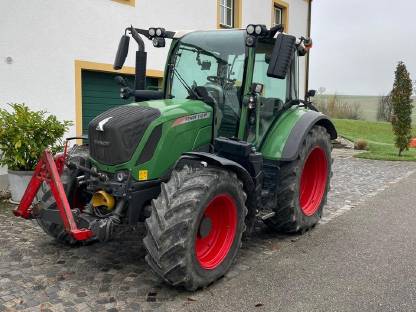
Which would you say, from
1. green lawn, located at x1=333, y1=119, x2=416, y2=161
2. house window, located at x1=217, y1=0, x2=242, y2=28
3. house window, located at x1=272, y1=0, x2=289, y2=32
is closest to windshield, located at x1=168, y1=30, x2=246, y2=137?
house window, located at x1=217, y1=0, x2=242, y2=28

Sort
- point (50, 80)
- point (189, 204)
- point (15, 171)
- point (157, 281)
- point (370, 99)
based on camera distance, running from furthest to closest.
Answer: point (370, 99) < point (50, 80) < point (15, 171) < point (157, 281) < point (189, 204)

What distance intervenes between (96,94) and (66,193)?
4.81m

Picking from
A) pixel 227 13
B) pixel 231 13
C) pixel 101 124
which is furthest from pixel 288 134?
pixel 231 13

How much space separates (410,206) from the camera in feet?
23.6

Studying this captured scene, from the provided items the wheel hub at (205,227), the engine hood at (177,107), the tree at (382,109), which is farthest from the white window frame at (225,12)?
the tree at (382,109)

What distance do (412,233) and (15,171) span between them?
5259mm

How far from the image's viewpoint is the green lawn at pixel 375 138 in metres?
14.2

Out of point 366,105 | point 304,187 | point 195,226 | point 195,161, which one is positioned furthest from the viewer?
A: point 366,105

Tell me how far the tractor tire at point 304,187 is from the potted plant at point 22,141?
3.36 metres

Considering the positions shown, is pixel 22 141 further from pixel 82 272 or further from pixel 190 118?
pixel 190 118

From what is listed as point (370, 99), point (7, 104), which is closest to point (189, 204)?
point (7, 104)

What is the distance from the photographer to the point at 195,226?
3.63m

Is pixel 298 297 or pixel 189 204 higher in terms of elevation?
pixel 189 204

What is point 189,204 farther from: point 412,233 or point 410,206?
point 410,206
